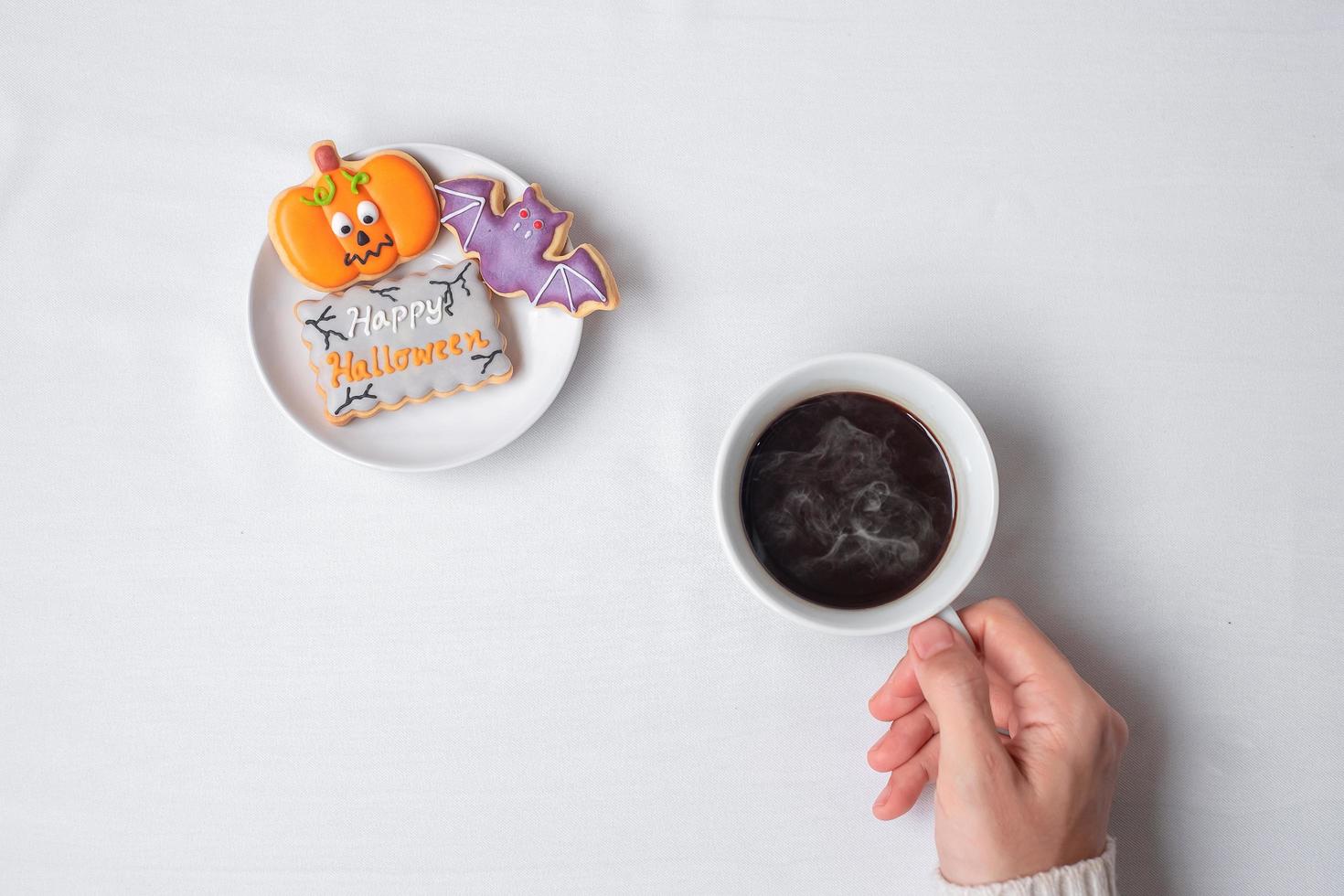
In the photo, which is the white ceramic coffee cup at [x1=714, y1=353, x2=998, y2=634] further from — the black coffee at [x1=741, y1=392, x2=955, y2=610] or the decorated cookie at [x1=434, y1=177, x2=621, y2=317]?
the decorated cookie at [x1=434, y1=177, x2=621, y2=317]

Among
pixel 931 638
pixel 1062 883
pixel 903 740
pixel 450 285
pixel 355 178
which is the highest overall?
pixel 355 178

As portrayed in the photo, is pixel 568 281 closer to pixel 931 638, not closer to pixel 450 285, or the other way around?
pixel 450 285

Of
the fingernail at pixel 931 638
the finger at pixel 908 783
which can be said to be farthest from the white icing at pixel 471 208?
the finger at pixel 908 783

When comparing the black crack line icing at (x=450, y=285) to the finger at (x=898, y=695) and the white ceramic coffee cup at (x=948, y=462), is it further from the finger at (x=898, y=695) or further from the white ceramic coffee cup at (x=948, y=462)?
the finger at (x=898, y=695)

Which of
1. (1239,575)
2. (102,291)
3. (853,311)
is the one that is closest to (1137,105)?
(853,311)

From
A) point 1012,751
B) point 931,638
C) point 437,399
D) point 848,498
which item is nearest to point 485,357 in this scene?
point 437,399

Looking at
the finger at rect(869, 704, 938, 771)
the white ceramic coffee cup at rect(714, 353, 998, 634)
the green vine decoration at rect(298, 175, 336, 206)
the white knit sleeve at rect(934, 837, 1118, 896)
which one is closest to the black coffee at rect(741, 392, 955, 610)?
the white ceramic coffee cup at rect(714, 353, 998, 634)

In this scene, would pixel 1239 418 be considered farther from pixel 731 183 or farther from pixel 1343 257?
pixel 731 183
